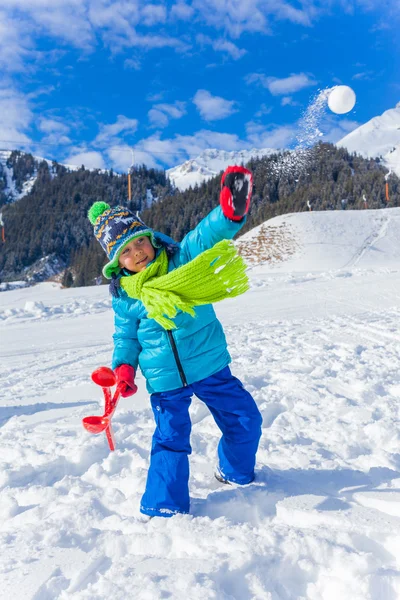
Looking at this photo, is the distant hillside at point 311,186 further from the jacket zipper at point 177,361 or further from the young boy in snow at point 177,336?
the jacket zipper at point 177,361

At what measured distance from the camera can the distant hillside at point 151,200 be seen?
57.1 meters

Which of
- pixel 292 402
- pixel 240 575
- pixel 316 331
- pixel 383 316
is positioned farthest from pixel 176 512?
pixel 383 316

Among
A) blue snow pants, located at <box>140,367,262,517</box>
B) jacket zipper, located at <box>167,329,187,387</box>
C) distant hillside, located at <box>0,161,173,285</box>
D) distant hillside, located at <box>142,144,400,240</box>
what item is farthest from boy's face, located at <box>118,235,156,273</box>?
distant hillside, located at <box>0,161,173,285</box>

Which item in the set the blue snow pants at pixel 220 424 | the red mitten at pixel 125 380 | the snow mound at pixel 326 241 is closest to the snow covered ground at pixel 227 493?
the blue snow pants at pixel 220 424

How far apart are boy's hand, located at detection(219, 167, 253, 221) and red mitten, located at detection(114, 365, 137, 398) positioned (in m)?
0.98

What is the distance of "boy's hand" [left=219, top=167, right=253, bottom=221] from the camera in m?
1.91

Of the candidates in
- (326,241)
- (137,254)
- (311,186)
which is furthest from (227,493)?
(311,186)

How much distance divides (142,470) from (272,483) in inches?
29.1

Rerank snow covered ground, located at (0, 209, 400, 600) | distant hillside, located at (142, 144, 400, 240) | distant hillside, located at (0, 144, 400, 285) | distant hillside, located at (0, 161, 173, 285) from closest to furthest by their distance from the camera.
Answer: snow covered ground, located at (0, 209, 400, 600) → distant hillside, located at (142, 144, 400, 240) → distant hillside, located at (0, 144, 400, 285) → distant hillside, located at (0, 161, 173, 285)

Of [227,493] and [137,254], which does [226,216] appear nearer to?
[137,254]

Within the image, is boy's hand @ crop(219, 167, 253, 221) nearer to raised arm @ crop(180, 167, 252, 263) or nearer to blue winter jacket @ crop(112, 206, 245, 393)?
raised arm @ crop(180, 167, 252, 263)

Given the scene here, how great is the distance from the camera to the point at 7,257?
376 ft

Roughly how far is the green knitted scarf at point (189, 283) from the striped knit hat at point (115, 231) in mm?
150

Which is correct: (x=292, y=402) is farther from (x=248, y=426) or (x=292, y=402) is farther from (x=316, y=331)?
(x=316, y=331)
